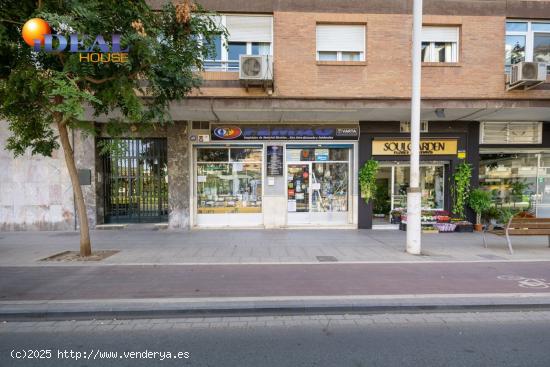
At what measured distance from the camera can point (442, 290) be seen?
4.87 metres

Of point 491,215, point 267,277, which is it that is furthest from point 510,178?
point 267,277

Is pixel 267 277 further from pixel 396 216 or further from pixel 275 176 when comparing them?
pixel 396 216

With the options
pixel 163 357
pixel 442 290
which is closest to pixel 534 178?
pixel 442 290

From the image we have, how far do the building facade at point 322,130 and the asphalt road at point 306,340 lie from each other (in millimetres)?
6431

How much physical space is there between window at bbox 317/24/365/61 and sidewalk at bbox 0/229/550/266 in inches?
224

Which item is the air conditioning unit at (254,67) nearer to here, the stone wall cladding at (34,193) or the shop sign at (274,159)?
the shop sign at (274,159)

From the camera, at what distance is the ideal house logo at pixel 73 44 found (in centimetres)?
514

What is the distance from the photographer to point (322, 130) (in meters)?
10.6

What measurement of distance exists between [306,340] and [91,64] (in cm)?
590

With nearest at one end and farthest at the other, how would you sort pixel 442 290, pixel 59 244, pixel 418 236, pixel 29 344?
1. pixel 29 344
2. pixel 442 290
3. pixel 418 236
4. pixel 59 244

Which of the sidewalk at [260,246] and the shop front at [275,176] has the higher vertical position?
the shop front at [275,176]

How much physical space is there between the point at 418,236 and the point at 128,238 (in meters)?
8.00

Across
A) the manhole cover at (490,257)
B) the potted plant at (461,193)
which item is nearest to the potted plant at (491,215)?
the potted plant at (461,193)

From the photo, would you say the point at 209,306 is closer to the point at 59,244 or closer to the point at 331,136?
the point at 59,244
